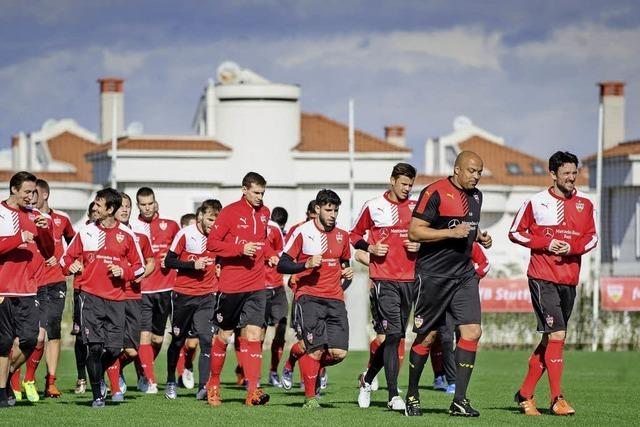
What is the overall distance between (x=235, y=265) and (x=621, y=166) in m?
25.1

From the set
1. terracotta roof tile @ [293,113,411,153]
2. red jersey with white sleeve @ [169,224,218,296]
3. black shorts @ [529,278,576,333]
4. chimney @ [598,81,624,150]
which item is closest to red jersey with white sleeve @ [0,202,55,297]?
red jersey with white sleeve @ [169,224,218,296]

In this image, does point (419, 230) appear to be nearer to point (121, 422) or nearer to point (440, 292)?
point (440, 292)

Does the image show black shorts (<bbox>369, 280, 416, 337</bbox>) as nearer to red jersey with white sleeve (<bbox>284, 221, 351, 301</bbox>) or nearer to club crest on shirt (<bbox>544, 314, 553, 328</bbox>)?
red jersey with white sleeve (<bbox>284, 221, 351, 301</bbox>)

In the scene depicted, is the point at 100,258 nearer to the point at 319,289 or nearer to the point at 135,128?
the point at 319,289

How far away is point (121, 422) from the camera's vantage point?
1341 cm

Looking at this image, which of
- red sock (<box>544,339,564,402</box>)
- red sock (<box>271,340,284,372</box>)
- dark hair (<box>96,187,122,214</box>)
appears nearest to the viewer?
red sock (<box>544,339,564,402</box>)

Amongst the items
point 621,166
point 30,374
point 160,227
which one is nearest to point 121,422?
point 30,374

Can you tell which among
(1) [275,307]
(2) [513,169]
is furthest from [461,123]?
(1) [275,307]

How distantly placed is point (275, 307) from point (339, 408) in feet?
17.2

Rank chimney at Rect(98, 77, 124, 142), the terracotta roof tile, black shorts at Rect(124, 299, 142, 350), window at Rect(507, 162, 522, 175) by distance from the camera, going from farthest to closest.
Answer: window at Rect(507, 162, 522, 175), chimney at Rect(98, 77, 124, 142), the terracotta roof tile, black shorts at Rect(124, 299, 142, 350)

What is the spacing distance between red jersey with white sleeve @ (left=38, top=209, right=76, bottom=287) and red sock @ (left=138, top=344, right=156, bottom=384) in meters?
1.62

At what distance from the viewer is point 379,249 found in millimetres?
15141

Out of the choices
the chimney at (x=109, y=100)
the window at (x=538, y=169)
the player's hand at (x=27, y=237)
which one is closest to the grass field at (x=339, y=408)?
the player's hand at (x=27, y=237)

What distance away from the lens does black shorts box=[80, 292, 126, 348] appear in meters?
15.0
